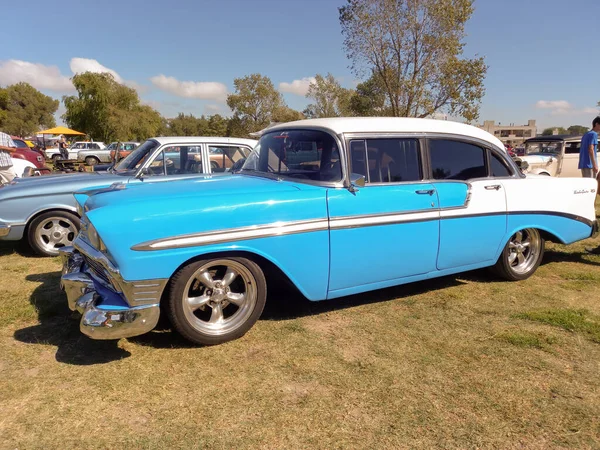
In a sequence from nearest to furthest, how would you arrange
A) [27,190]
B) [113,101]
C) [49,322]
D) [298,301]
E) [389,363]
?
[389,363] < [49,322] < [298,301] < [27,190] < [113,101]

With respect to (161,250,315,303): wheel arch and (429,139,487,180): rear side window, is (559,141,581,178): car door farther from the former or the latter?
(161,250,315,303): wheel arch

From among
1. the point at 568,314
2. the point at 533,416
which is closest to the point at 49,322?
the point at 533,416

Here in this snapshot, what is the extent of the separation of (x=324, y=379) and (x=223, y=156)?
4.33 m

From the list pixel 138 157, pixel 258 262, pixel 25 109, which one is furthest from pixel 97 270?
pixel 25 109

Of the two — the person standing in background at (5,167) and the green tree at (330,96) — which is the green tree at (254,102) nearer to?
the green tree at (330,96)

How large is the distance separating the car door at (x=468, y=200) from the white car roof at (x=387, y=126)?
0.42 feet

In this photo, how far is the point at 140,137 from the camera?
1700 inches

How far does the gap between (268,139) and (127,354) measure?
236 cm

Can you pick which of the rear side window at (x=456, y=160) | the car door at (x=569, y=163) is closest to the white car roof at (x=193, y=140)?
the rear side window at (x=456, y=160)

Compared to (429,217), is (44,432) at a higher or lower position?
lower

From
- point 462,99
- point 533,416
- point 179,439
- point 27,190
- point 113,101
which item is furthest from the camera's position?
point 113,101

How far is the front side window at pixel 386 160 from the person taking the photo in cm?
370

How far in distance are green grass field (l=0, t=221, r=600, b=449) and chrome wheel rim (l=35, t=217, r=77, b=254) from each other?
1745 mm

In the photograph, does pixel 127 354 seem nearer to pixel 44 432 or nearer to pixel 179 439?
pixel 44 432
